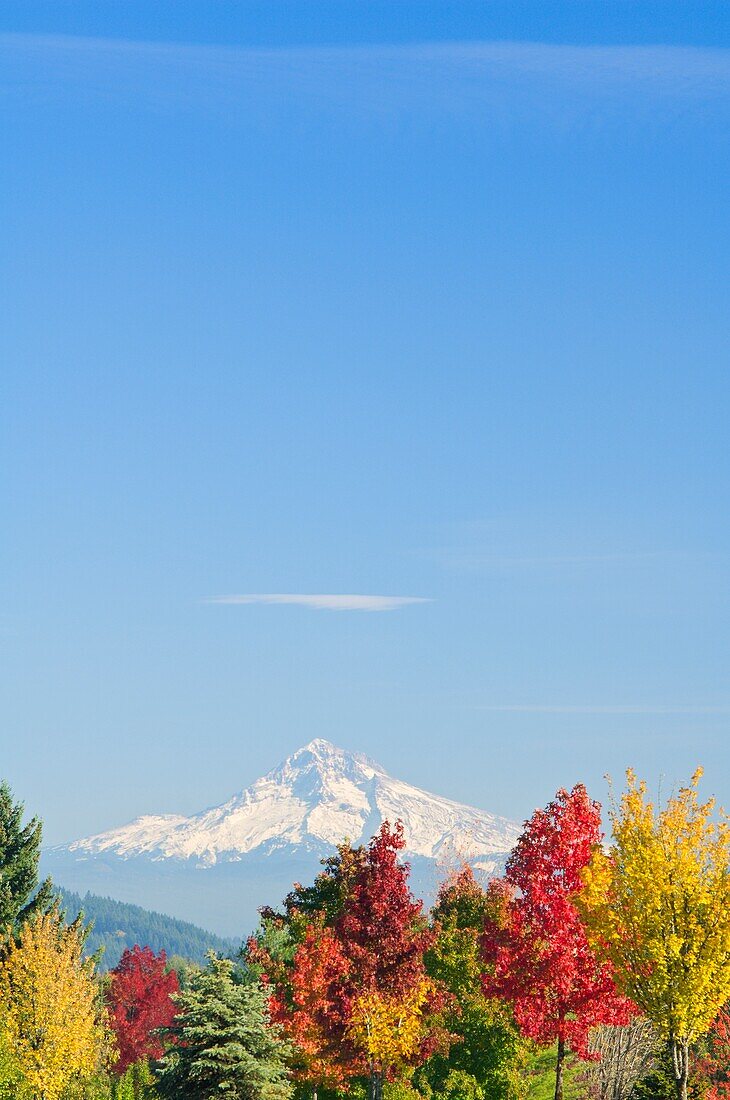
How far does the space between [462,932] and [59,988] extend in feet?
54.9

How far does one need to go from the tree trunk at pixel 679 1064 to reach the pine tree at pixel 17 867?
1724 inches

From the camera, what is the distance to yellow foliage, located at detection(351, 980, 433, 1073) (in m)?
40.2

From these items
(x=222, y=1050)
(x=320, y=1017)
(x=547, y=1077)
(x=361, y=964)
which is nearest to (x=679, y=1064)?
(x=361, y=964)

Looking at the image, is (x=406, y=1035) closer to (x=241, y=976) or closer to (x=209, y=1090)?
(x=209, y=1090)

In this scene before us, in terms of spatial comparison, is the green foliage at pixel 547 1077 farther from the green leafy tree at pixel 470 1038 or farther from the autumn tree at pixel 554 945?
the autumn tree at pixel 554 945

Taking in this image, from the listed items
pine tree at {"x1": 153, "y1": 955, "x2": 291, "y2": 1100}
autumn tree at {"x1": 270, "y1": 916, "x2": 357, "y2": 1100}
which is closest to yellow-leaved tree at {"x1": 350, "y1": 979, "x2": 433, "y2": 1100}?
autumn tree at {"x1": 270, "y1": 916, "x2": 357, "y2": 1100}

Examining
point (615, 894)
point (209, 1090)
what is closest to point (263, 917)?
point (209, 1090)

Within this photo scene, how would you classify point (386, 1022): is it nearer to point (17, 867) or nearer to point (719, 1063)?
point (719, 1063)

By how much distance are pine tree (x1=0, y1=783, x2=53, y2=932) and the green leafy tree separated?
945 inches

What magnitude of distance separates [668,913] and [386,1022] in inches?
487

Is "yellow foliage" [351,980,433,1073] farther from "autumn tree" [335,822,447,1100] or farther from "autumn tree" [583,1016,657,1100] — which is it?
"autumn tree" [583,1016,657,1100]

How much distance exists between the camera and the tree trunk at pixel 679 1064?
31609 millimetres

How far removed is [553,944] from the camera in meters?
37.1

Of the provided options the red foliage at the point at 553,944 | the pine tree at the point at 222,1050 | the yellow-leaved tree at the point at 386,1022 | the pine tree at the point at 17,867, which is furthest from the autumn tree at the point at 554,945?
the pine tree at the point at 17,867
